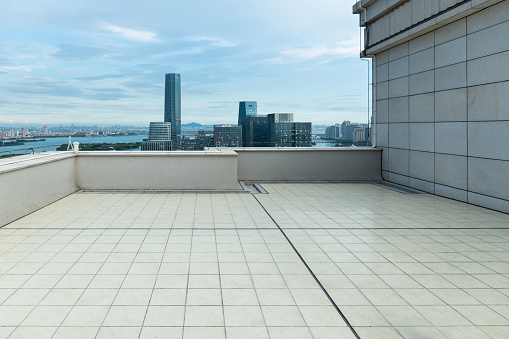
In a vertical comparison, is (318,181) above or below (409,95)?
below

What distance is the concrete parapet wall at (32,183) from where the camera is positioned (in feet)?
18.9

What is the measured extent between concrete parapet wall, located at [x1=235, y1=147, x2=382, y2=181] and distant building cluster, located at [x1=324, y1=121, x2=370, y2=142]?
31cm

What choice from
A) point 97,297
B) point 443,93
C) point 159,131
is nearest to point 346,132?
point 443,93

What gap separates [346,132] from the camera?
10.2 metres

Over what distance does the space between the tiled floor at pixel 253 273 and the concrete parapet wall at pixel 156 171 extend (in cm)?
221

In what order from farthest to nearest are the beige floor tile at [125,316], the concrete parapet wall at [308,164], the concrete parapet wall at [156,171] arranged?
1. the concrete parapet wall at [308,164]
2. the concrete parapet wall at [156,171]
3. the beige floor tile at [125,316]

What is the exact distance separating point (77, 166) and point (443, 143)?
7944mm

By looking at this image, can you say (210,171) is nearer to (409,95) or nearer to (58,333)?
(409,95)

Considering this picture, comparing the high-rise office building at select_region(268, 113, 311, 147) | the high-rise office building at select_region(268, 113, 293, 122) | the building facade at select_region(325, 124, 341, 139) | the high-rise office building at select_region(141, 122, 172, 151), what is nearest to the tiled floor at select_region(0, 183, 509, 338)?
the high-rise office building at select_region(141, 122, 172, 151)

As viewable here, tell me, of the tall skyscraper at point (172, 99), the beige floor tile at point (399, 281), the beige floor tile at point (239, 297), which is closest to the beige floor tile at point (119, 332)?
the beige floor tile at point (239, 297)

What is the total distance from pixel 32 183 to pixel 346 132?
7348mm

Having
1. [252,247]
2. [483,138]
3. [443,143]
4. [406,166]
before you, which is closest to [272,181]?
[406,166]

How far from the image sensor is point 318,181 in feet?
33.0

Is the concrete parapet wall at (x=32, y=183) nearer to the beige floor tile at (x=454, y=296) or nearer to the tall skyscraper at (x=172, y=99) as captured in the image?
the beige floor tile at (x=454, y=296)
